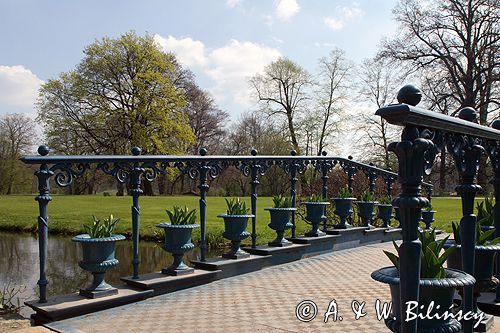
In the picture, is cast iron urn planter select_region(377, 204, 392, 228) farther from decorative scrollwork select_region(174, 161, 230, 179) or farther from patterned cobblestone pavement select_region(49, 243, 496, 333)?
decorative scrollwork select_region(174, 161, 230, 179)

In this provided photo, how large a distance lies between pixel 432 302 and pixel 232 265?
9.60 ft

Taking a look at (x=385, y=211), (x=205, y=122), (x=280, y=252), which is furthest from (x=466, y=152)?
(x=205, y=122)

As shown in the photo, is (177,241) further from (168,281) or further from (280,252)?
(280,252)

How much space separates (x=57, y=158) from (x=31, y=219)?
1269 cm

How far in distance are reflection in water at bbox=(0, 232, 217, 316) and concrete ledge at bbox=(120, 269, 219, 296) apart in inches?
66.9

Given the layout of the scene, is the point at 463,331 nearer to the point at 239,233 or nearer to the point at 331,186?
the point at 239,233

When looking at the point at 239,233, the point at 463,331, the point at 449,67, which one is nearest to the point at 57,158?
the point at 239,233

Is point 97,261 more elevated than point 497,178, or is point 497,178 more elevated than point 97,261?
point 497,178

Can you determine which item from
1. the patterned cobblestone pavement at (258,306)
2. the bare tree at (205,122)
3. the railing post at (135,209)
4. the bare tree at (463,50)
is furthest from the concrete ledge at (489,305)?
the bare tree at (205,122)

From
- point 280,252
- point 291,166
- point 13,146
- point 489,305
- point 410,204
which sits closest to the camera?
point 410,204

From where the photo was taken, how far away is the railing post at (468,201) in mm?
2734

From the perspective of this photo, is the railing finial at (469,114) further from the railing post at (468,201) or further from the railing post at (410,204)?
the railing post at (410,204)

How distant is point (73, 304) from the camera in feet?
11.6

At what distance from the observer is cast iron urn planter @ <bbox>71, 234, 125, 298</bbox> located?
3729 millimetres
